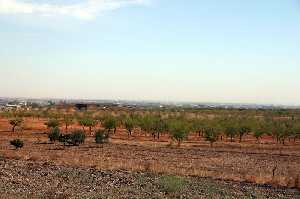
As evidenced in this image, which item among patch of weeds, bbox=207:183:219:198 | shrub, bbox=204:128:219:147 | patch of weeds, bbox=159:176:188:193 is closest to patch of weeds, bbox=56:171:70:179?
patch of weeds, bbox=159:176:188:193

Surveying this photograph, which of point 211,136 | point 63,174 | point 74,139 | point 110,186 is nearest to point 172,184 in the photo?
point 110,186


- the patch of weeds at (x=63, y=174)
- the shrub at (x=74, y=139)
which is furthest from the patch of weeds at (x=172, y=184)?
the shrub at (x=74, y=139)

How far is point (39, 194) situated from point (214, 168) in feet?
61.6

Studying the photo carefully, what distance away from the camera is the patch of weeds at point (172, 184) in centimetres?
2715

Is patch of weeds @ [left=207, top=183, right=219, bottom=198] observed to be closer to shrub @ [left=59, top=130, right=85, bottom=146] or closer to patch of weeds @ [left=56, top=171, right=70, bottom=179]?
patch of weeds @ [left=56, top=171, right=70, bottom=179]

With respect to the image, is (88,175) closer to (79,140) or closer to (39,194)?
(39,194)

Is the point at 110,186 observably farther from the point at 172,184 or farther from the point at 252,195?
the point at 252,195

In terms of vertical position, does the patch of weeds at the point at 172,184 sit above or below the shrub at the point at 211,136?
above

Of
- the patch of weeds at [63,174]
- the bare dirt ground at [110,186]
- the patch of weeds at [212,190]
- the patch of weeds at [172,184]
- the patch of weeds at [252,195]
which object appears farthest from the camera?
the patch of weeds at [63,174]

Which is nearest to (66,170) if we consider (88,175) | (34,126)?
(88,175)

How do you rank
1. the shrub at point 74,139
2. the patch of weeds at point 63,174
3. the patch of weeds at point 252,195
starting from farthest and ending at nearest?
the shrub at point 74,139, the patch of weeds at point 63,174, the patch of weeds at point 252,195

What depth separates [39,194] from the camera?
25.2m

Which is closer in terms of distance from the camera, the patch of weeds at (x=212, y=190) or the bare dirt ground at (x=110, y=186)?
the bare dirt ground at (x=110, y=186)

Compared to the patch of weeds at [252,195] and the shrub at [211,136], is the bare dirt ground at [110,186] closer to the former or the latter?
the patch of weeds at [252,195]
